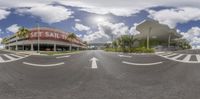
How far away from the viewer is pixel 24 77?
841cm

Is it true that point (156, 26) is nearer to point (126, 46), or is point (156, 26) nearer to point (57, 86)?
point (126, 46)

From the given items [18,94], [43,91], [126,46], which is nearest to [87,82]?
[43,91]

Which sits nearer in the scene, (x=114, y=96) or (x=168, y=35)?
(x=114, y=96)

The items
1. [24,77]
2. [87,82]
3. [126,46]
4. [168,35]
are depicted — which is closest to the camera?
[87,82]

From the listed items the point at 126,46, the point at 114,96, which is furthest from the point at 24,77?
the point at 126,46

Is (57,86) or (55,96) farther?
(57,86)

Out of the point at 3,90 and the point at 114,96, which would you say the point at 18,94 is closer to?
the point at 3,90

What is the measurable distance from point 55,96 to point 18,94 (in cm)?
84

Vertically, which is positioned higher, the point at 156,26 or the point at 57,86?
the point at 156,26

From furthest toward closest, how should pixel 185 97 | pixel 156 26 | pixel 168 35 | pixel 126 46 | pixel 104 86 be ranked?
pixel 168 35, pixel 156 26, pixel 126 46, pixel 104 86, pixel 185 97

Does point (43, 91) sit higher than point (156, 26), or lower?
lower

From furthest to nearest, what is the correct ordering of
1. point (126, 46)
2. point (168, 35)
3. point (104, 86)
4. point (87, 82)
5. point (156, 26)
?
point (168, 35) < point (156, 26) < point (126, 46) < point (87, 82) < point (104, 86)

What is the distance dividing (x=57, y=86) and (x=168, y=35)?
141032 mm

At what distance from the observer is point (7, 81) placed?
775cm
